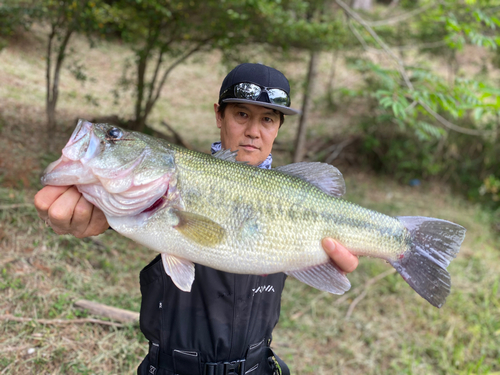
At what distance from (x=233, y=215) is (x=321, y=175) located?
2.01 feet

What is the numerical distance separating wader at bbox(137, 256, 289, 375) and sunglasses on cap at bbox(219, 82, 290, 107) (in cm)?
106

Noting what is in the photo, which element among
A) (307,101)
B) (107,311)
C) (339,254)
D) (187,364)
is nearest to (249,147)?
(339,254)

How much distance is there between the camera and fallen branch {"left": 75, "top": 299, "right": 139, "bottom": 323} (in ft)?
12.7

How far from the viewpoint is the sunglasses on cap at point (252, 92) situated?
7.29 ft

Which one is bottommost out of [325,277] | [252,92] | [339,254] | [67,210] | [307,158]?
[307,158]

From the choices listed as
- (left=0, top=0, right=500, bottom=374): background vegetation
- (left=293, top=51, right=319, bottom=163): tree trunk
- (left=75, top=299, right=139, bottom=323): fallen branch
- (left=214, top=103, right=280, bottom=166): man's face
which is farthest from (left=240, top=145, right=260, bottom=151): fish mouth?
(left=293, top=51, right=319, bottom=163): tree trunk

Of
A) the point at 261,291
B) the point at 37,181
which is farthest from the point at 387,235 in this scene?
the point at 37,181

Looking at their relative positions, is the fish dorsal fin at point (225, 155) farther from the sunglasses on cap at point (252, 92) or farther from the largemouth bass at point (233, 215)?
the sunglasses on cap at point (252, 92)

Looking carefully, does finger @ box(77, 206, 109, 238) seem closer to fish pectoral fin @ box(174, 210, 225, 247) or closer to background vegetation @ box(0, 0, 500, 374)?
fish pectoral fin @ box(174, 210, 225, 247)

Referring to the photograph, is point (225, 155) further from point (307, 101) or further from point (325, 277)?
point (307, 101)

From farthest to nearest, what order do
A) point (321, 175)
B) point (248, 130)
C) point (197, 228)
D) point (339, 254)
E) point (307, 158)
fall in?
1. point (307, 158)
2. point (248, 130)
3. point (321, 175)
4. point (339, 254)
5. point (197, 228)

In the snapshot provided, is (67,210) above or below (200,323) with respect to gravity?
above

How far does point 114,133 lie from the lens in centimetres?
176

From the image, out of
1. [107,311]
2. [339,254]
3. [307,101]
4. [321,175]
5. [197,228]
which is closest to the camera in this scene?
[197,228]
